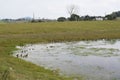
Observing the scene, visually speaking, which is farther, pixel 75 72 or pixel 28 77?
pixel 75 72

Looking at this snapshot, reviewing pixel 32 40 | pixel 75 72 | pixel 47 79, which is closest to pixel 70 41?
pixel 32 40

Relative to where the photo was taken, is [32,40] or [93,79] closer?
[93,79]

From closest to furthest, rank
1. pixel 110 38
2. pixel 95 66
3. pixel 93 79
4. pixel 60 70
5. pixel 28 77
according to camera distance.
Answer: pixel 28 77 < pixel 93 79 < pixel 60 70 < pixel 95 66 < pixel 110 38

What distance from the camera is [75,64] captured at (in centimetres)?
2456

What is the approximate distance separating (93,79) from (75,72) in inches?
109

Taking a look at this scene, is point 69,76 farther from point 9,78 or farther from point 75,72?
point 9,78

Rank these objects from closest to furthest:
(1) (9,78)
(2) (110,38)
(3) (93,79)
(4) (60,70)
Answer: (1) (9,78), (3) (93,79), (4) (60,70), (2) (110,38)

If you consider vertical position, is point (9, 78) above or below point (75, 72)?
above

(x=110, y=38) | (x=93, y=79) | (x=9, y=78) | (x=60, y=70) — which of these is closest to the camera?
(x=9, y=78)

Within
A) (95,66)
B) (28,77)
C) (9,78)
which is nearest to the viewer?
(9,78)

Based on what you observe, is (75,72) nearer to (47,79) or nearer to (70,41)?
(47,79)

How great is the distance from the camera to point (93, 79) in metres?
18.3

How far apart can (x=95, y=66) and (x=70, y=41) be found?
25.1 metres

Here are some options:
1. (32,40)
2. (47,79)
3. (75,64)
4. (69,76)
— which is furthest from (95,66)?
(32,40)
